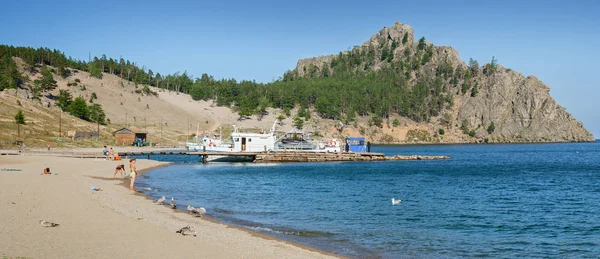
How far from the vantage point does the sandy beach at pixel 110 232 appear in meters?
15.8

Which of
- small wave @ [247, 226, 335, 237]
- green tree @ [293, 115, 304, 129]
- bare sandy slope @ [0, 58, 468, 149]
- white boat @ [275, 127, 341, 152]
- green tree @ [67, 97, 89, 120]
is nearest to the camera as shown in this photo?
small wave @ [247, 226, 335, 237]

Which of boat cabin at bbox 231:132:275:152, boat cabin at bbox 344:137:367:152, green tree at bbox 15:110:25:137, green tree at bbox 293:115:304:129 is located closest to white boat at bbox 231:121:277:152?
boat cabin at bbox 231:132:275:152

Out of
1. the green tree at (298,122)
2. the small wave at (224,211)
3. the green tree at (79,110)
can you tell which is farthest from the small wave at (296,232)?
the green tree at (298,122)

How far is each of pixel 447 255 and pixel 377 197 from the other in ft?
64.9

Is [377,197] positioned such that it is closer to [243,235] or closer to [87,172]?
[243,235]

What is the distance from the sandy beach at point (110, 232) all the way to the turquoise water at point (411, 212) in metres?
2.67

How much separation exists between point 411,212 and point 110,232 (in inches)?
735

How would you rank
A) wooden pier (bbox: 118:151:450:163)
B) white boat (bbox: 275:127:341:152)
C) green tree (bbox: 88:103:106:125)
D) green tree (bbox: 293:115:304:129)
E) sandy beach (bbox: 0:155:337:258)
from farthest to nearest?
green tree (bbox: 293:115:304:129)
green tree (bbox: 88:103:106:125)
white boat (bbox: 275:127:341:152)
wooden pier (bbox: 118:151:450:163)
sandy beach (bbox: 0:155:337:258)

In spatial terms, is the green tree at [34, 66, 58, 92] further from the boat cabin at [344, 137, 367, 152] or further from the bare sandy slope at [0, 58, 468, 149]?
the boat cabin at [344, 137, 367, 152]

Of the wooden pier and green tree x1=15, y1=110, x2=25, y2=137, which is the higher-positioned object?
green tree x1=15, y1=110, x2=25, y2=137

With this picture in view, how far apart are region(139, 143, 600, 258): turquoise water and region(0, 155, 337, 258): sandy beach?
2.67 m

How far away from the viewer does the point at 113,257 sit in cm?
1506

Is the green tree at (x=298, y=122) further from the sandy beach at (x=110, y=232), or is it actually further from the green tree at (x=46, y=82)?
the sandy beach at (x=110, y=232)

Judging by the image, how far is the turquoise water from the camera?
21844 mm
